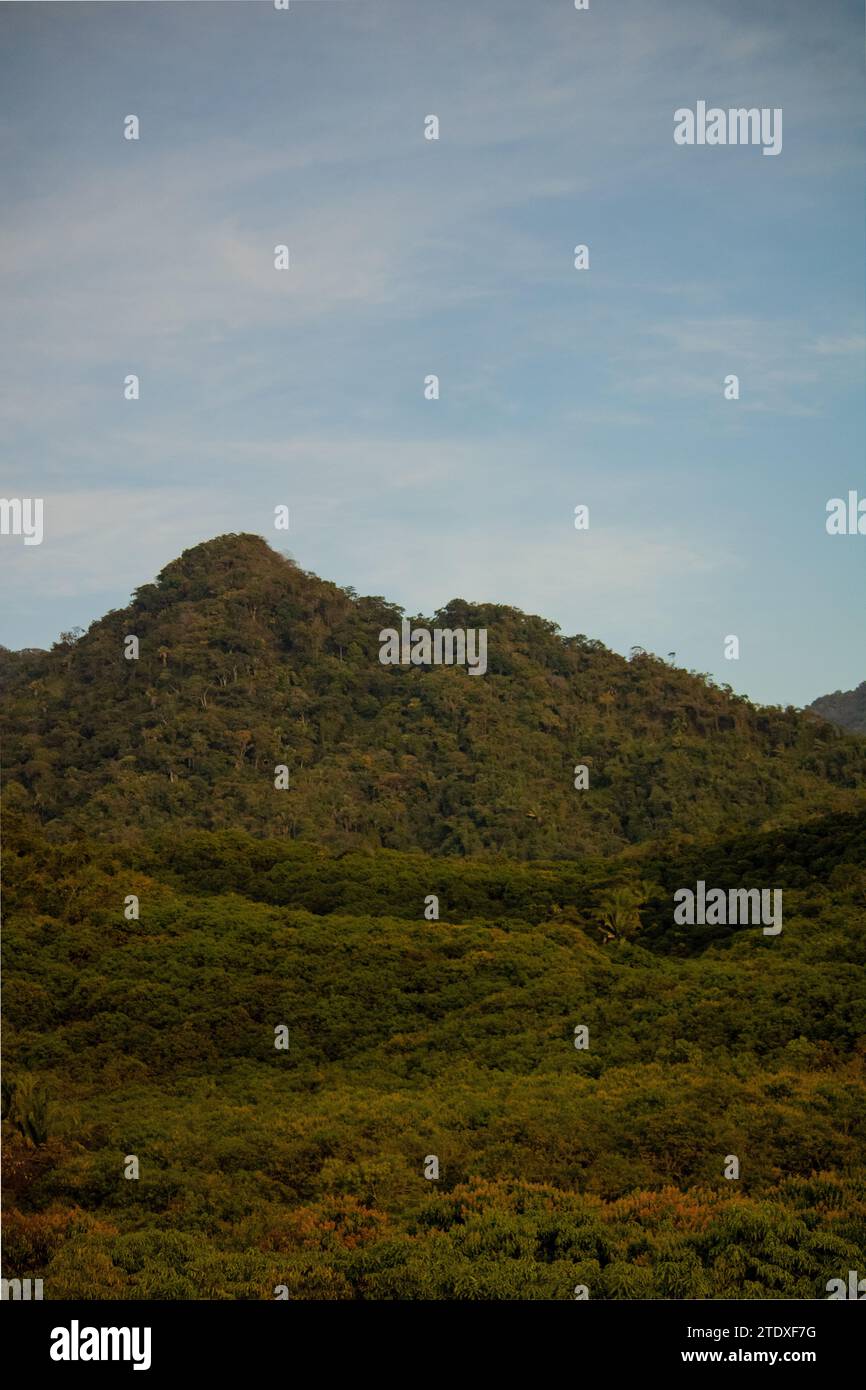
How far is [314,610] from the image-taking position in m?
84.8

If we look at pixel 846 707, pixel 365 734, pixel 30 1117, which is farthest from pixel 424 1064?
pixel 846 707

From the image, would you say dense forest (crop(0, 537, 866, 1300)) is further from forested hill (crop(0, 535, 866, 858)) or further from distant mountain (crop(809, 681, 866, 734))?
distant mountain (crop(809, 681, 866, 734))

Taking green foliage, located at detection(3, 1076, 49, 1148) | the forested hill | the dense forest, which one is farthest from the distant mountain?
green foliage, located at detection(3, 1076, 49, 1148)

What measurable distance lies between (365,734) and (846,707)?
166 feet

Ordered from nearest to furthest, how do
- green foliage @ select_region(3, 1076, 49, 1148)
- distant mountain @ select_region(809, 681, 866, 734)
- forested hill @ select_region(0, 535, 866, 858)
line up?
green foliage @ select_region(3, 1076, 49, 1148) < forested hill @ select_region(0, 535, 866, 858) < distant mountain @ select_region(809, 681, 866, 734)

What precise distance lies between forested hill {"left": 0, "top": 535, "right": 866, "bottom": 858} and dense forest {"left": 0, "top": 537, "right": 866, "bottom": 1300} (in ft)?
5.18

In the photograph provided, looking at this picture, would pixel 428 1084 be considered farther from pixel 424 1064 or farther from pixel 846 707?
pixel 846 707

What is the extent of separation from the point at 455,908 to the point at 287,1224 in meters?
23.1

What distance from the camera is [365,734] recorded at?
73.9m

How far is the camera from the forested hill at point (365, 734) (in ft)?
211

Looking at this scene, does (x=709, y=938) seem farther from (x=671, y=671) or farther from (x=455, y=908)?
(x=671, y=671)

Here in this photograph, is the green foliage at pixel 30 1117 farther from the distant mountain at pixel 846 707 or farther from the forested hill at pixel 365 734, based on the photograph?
the distant mountain at pixel 846 707

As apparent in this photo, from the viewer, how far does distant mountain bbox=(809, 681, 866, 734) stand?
105 m
